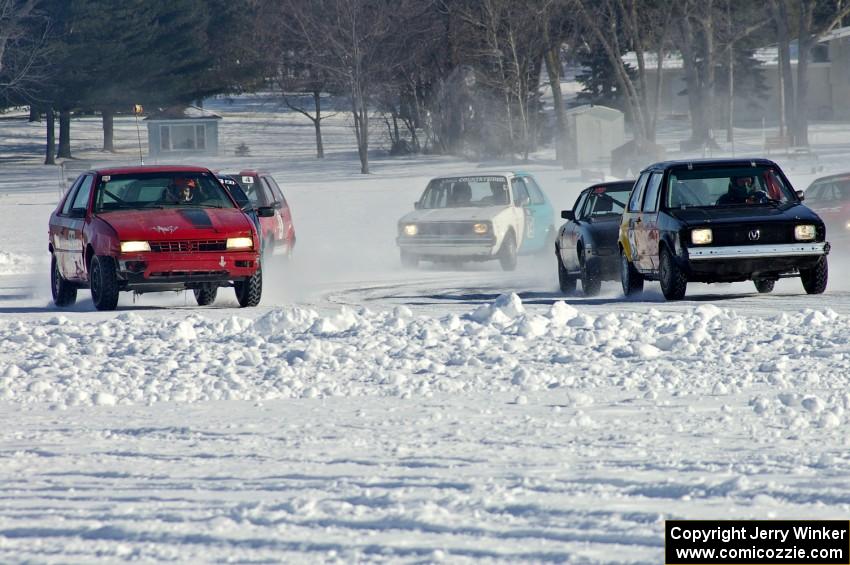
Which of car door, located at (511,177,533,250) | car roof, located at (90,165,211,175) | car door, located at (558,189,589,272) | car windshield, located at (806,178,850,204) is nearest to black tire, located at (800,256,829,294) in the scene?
car door, located at (558,189,589,272)

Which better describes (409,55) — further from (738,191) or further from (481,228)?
(738,191)

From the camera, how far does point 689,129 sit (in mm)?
81438

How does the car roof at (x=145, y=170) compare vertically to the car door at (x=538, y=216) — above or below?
above

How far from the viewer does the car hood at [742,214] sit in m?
15.0

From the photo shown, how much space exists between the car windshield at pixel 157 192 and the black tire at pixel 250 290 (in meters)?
0.88

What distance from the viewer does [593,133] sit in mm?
56094

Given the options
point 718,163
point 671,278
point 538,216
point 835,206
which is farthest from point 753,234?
point 538,216

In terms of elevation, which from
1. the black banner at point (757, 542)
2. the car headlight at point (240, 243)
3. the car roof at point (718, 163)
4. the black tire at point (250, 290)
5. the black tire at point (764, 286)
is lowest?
the black banner at point (757, 542)

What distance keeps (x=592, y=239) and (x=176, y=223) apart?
5.10 m

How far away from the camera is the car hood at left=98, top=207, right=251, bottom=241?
591 inches

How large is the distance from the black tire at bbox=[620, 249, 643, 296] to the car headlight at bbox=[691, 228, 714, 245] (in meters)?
1.66

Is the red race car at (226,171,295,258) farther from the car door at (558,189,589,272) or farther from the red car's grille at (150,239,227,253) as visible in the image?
the red car's grille at (150,239,227,253)

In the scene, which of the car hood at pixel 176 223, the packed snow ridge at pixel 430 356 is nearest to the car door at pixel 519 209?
the car hood at pixel 176 223

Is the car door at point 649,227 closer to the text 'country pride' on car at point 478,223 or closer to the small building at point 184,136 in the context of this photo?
the text 'country pride' on car at point 478,223
